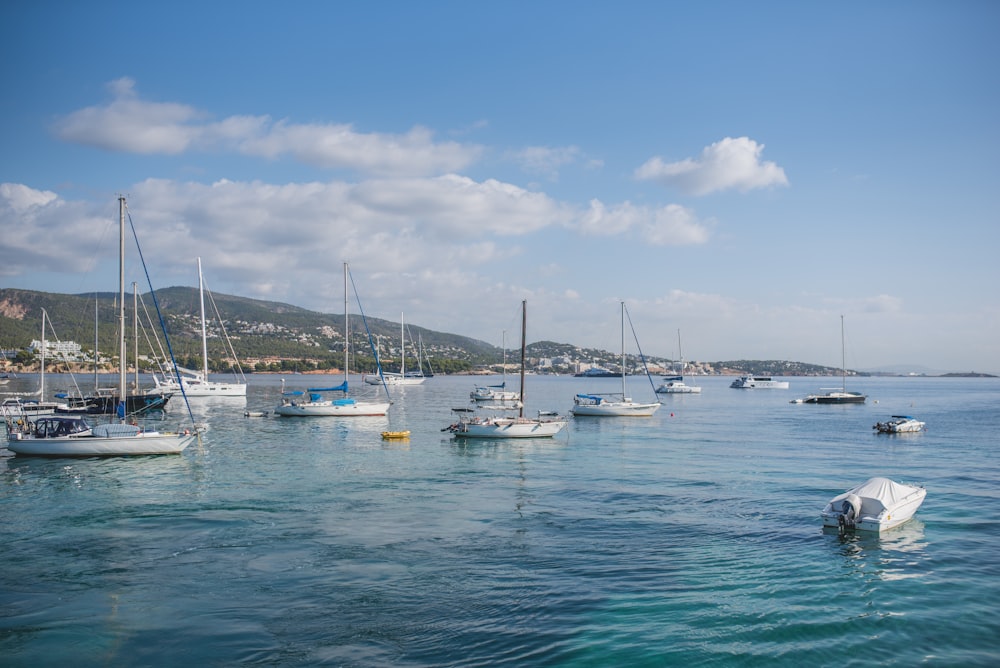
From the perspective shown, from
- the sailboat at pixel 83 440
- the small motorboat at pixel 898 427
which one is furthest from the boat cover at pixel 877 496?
the small motorboat at pixel 898 427

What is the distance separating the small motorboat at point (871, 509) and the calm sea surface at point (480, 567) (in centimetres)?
65

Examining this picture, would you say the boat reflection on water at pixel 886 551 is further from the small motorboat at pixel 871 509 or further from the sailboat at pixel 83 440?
the sailboat at pixel 83 440

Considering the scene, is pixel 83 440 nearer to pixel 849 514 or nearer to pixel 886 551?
pixel 849 514

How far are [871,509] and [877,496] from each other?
0.60 metres

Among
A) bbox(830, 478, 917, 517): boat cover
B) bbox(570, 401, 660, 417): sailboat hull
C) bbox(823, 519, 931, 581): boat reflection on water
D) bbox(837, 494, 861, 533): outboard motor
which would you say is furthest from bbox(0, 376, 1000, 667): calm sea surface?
bbox(570, 401, 660, 417): sailboat hull

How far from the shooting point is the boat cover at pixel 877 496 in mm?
23094

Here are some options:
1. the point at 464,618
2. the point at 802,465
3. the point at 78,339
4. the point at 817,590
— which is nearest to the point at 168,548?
the point at 464,618

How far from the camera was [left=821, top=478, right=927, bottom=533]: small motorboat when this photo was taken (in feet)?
74.7

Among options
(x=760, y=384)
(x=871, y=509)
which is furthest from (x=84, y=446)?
(x=760, y=384)

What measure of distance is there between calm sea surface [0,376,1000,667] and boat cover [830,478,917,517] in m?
1.07

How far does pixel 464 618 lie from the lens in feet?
49.8

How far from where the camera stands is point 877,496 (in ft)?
76.8

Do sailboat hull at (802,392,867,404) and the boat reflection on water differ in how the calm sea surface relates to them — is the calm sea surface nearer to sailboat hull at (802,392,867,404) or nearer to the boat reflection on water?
the boat reflection on water

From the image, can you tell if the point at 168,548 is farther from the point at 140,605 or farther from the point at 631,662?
the point at 631,662
